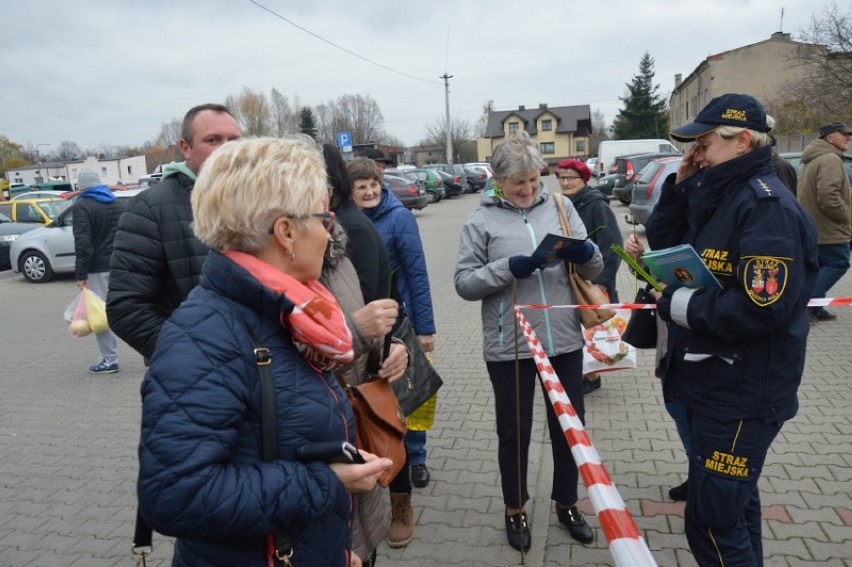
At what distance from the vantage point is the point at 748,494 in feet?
7.43

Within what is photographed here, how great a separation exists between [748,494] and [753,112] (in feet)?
4.62

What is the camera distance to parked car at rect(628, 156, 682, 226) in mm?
12984

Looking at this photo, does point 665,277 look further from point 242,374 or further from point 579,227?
point 242,374

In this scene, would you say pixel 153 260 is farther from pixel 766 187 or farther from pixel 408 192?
pixel 408 192

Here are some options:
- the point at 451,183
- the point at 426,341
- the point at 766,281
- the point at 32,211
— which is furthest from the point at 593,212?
the point at 451,183

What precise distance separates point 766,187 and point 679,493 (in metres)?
2.13

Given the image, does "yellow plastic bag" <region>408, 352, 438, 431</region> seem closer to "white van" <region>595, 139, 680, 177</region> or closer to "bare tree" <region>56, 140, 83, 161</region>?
"white van" <region>595, 139, 680, 177</region>

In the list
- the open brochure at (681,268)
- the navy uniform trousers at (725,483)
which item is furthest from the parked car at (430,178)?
the navy uniform trousers at (725,483)

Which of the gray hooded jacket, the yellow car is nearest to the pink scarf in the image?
the gray hooded jacket

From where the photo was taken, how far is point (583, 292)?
324cm

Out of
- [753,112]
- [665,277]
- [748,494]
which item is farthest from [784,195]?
[748,494]

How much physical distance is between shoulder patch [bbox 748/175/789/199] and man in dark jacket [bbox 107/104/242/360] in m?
2.11

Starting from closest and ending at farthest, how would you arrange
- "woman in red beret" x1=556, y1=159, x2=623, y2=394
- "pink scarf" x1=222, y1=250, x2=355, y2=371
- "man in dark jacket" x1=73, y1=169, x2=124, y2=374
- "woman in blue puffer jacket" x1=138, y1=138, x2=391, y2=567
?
1. "woman in blue puffer jacket" x1=138, y1=138, x2=391, y2=567
2. "pink scarf" x1=222, y1=250, x2=355, y2=371
3. "woman in red beret" x1=556, y1=159, x2=623, y2=394
4. "man in dark jacket" x1=73, y1=169, x2=124, y2=374

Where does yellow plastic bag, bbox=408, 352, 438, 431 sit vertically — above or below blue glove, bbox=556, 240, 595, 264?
below
